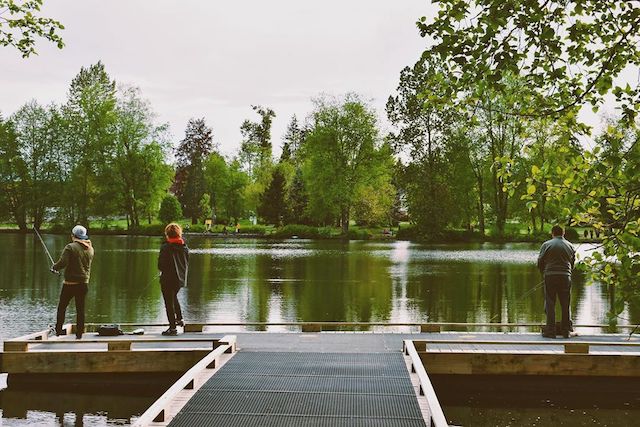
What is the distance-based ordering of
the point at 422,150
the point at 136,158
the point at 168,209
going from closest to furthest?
the point at 422,150, the point at 136,158, the point at 168,209

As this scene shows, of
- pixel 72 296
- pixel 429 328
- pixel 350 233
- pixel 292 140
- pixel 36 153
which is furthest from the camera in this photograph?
pixel 292 140

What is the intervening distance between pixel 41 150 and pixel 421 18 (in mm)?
72380

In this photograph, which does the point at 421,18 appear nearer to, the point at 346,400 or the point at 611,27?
the point at 611,27

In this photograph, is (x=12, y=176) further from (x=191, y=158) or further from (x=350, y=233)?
(x=191, y=158)

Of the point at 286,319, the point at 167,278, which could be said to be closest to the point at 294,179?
the point at 286,319

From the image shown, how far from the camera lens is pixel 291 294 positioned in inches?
847

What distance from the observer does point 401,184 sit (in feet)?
216

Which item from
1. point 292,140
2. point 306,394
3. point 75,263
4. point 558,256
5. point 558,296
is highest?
point 292,140

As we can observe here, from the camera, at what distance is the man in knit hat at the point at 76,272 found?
35.0 feet

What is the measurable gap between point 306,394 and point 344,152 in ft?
196

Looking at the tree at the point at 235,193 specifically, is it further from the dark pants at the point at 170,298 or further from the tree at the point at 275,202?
the dark pants at the point at 170,298

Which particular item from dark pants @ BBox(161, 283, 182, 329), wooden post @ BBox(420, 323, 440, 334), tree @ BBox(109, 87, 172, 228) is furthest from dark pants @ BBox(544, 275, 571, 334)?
tree @ BBox(109, 87, 172, 228)

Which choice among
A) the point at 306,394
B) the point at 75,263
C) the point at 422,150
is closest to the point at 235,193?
the point at 422,150

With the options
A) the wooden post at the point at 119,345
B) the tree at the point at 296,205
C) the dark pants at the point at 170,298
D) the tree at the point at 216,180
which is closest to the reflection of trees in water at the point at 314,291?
the dark pants at the point at 170,298
